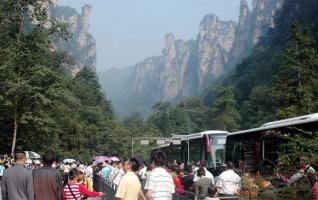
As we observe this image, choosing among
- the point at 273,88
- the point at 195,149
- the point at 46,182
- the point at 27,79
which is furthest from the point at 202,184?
the point at 273,88

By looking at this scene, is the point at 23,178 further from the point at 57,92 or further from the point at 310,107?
the point at 310,107

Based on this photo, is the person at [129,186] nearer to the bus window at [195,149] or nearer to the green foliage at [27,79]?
the bus window at [195,149]

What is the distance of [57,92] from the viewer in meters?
35.7

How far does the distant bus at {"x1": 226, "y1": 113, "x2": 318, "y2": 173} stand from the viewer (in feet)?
49.5

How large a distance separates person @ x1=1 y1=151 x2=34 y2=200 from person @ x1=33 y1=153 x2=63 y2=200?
30cm

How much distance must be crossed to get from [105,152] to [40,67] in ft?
146

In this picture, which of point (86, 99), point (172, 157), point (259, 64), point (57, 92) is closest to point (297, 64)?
point (172, 157)

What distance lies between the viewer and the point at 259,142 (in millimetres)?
18562

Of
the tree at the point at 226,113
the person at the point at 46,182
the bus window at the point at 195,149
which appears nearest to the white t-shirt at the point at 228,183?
the person at the point at 46,182

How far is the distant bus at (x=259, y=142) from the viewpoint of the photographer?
A: 15.1m

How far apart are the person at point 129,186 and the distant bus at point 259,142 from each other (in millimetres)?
7129

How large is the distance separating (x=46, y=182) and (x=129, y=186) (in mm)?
1717

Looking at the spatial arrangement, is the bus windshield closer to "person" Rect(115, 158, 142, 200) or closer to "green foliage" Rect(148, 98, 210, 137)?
"person" Rect(115, 158, 142, 200)

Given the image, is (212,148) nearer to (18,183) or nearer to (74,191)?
(74,191)
